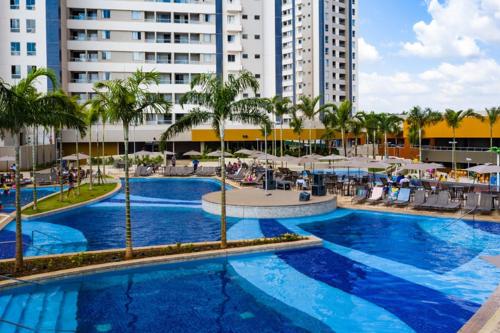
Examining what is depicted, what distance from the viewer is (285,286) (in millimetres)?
13227

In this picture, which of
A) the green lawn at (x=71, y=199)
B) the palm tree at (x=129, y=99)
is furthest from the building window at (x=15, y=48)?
the palm tree at (x=129, y=99)

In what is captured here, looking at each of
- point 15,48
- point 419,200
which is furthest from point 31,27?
point 419,200

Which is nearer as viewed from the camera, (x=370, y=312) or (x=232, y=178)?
(x=370, y=312)

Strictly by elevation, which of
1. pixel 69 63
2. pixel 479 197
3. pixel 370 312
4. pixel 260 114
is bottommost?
pixel 370 312

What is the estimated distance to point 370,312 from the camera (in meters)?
11.4

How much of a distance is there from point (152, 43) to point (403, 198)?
160 feet

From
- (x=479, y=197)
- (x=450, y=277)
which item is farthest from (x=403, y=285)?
(x=479, y=197)

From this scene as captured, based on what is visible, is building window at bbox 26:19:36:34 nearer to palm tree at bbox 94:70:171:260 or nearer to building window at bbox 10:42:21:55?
building window at bbox 10:42:21:55

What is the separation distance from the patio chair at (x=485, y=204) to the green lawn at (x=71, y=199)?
2051cm

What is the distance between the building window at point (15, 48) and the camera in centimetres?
5816

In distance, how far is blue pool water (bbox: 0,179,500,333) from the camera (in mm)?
10836

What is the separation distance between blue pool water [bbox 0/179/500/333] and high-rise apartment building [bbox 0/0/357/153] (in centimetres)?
4394

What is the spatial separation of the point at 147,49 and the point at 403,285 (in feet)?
190

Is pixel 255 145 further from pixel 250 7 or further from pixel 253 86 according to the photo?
pixel 253 86
